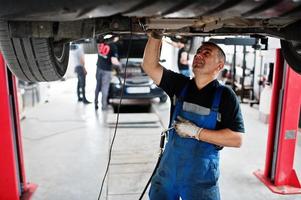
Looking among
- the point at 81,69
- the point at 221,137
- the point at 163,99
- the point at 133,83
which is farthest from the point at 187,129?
the point at 81,69

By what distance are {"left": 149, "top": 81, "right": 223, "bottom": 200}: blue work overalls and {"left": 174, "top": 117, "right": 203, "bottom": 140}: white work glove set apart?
0.04 metres

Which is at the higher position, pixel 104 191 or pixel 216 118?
pixel 216 118

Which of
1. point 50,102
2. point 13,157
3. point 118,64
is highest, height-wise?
point 118,64

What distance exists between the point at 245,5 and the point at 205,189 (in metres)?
1.10

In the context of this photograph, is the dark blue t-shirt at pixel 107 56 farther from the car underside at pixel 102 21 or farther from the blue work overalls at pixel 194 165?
the blue work overalls at pixel 194 165

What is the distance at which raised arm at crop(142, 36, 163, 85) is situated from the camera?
5.39ft

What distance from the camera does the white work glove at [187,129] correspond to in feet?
4.89

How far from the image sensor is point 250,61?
7.02 metres

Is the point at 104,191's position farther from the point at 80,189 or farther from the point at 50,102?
the point at 50,102

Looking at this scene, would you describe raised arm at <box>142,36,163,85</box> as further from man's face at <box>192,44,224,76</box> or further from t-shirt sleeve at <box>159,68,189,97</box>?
man's face at <box>192,44,224,76</box>

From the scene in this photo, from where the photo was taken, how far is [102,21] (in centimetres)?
134

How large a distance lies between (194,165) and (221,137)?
0.20 meters

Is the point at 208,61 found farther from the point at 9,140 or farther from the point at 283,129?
the point at 9,140

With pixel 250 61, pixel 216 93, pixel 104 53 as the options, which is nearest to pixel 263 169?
pixel 216 93
